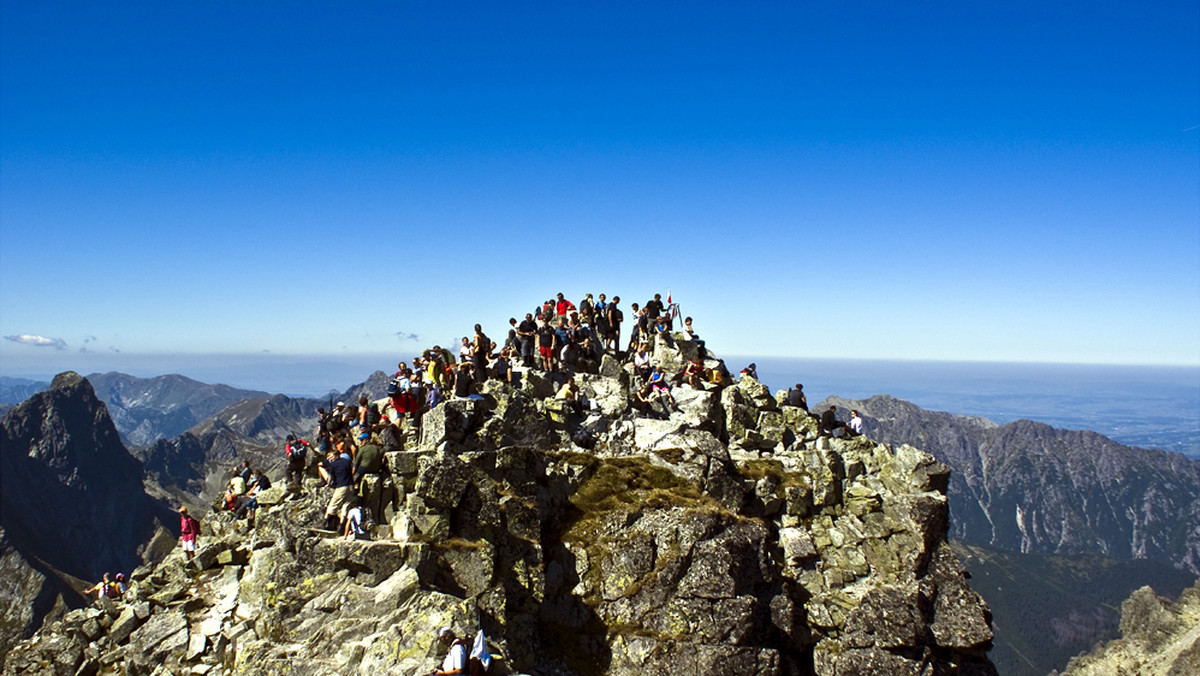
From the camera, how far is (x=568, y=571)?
1309 inches

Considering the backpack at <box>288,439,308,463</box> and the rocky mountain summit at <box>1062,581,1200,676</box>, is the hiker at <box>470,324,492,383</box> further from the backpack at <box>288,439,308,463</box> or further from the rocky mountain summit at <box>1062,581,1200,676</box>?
the rocky mountain summit at <box>1062,581,1200,676</box>

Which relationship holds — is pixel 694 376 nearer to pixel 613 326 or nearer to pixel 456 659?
pixel 613 326

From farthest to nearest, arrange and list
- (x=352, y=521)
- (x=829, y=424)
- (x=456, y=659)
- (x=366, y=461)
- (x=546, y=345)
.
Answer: (x=546, y=345), (x=829, y=424), (x=366, y=461), (x=352, y=521), (x=456, y=659)

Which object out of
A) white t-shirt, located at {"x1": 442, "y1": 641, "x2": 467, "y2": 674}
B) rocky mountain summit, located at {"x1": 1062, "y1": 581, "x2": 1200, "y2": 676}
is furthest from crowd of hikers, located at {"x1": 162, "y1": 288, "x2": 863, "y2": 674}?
rocky mountain summit, located at {"x1": 1062, "y1": 581, "x2": 1200, "y2": 676}

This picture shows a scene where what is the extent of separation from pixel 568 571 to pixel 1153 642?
414ft

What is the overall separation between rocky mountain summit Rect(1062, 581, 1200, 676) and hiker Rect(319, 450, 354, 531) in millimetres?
111934

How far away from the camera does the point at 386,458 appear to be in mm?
33219

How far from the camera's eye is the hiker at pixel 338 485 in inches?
1227

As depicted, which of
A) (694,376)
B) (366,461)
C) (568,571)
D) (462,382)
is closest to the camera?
(366,461)

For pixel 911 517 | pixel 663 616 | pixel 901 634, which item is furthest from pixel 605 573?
pixel 911 517

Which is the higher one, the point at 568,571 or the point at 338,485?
the point at 338,485

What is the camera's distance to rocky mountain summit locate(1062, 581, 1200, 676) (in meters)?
86.6

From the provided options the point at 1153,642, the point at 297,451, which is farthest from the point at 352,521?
the point at 1153,642

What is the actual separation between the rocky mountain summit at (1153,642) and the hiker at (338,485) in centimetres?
11193
